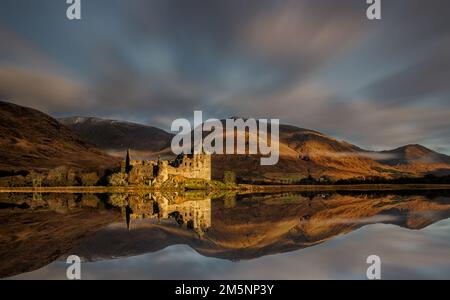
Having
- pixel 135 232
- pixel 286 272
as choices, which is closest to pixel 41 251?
pixel 135 232

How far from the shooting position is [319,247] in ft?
72.7

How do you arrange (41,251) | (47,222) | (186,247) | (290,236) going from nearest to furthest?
1. (41,251)
2. (186,247)
3. (290,236)
4. (47,222)

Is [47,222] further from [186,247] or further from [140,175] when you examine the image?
[140,175]

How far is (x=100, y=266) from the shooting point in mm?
17203

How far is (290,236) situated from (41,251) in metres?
16.2

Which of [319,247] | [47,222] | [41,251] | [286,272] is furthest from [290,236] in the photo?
[47,222]
